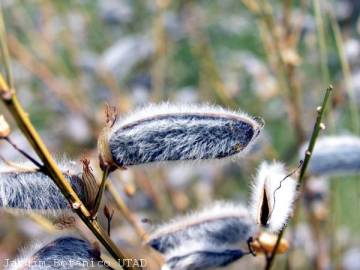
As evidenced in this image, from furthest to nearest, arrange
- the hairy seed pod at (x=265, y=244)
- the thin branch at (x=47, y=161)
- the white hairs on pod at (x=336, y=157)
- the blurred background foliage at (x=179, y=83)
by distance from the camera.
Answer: the blurred background foliage at (x=179, y=83) < the white hairs on pod at (x=336, y=157) < the hairy seed pod at (x=265, y=244) < the thin branch at (x=47, y=161)

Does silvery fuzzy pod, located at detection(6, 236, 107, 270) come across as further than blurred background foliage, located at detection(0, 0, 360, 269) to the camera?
No

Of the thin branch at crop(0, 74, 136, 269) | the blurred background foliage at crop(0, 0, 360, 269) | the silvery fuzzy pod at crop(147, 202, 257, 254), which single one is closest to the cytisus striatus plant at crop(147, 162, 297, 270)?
the silvery fuzzy pod at crop(147, 202, 257, 254)

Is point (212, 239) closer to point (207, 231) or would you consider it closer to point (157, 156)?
point (207, 231)

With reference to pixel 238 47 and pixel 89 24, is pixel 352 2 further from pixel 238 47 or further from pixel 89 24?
pixel 89 24

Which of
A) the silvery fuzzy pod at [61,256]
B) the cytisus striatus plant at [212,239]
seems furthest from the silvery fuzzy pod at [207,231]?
the silvery fuzzy pod at [61,256]

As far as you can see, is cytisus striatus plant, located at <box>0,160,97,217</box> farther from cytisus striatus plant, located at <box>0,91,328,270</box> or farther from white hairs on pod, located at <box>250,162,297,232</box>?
white hairs on pod, located at <box>250,162,297,232</box>

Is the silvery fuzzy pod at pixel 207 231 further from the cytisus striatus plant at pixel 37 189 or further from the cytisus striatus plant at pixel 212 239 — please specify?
the cytisus striatus plant at pixel 37 189
